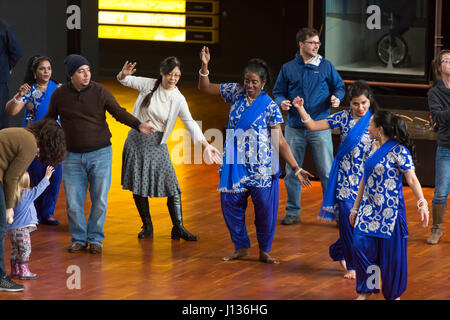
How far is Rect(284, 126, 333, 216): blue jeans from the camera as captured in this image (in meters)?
8.28

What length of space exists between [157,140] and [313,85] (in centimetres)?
155

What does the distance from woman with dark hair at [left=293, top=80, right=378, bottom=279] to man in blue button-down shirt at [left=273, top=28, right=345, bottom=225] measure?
1.69m

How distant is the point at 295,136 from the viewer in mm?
8352

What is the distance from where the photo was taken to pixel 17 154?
19.0 feet

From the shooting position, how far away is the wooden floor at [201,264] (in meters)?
6.23

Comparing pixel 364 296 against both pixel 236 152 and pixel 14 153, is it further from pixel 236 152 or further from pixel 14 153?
pixel 14 153

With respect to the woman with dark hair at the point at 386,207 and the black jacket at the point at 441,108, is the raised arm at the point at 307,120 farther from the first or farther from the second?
the black jacket at the point at 441,108

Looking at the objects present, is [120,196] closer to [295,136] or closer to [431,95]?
[295,136]

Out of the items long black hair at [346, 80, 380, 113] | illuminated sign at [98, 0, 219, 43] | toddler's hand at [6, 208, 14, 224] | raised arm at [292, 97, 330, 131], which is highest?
illuminated sign at [98, 0, 219, 43]

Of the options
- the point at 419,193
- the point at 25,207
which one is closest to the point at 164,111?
the point at 25,207

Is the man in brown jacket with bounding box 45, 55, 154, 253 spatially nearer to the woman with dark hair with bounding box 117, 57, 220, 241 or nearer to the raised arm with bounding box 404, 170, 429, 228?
the woman with dark hair with bounding box 117, 57, 220, 241

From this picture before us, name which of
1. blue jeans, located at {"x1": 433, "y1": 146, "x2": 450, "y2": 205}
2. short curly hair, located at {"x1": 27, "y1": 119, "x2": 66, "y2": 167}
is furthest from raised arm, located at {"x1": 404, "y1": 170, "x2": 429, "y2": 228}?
short curly hair, located at {"x1": 27, "y1": 119, "x2": 66, "y2": 167}

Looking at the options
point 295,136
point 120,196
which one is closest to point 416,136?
point 295,136

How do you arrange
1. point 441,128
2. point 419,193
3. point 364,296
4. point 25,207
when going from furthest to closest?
1. point 441,128
2. point 25,207
3. point 364,296
4. point 419,193
